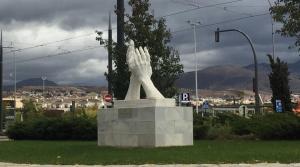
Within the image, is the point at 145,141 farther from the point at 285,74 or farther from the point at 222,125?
the point at 285,74

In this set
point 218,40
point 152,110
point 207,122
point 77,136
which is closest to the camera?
point 152,110

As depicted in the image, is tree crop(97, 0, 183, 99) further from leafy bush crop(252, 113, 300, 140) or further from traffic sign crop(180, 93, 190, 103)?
traffic sign crop(180, 93, 190, 103)

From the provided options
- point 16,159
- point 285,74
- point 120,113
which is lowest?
point 16,159

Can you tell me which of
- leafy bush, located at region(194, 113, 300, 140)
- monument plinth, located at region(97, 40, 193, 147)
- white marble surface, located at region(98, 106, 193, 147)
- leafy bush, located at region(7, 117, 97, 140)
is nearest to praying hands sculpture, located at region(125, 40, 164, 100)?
monument plinth, located at region(97, 40, 193, 147)

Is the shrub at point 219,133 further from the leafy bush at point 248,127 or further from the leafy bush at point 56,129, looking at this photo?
the leafy bush at point 56,129

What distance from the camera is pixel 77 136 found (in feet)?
114

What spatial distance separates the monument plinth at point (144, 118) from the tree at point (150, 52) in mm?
6479

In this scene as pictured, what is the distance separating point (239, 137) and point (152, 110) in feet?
25.7

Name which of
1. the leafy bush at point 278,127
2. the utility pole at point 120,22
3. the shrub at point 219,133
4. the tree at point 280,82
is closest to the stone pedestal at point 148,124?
the leafy bush at point 278,127

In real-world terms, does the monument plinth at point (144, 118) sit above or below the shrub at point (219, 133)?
above

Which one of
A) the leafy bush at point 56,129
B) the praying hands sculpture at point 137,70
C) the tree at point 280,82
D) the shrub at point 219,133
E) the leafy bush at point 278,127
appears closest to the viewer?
the praying hands sculpture at point 137,70

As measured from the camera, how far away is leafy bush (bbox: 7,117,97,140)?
3436cm

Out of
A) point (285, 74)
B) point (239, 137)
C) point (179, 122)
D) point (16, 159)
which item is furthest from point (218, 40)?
point (16, 159)

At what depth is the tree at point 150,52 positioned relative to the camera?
30.5 meters
